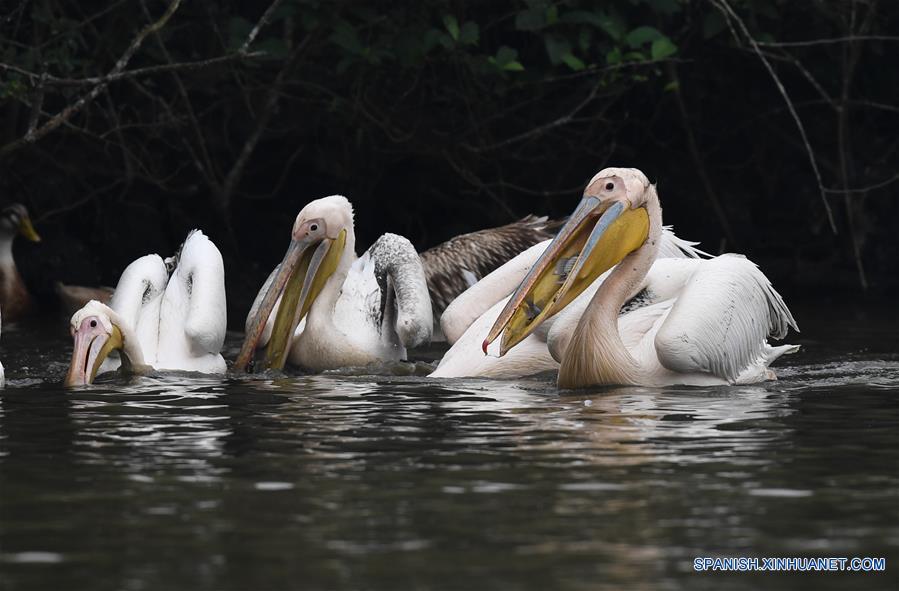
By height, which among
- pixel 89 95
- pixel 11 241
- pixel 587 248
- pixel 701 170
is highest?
pixel 89 95

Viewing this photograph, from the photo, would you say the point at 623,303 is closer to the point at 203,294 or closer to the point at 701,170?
the point at 203,294

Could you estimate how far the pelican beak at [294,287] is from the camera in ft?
24.7

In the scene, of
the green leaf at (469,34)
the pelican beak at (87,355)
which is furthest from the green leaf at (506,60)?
the pelican beak at (87,355)

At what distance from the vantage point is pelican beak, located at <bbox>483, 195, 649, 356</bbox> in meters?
6.35

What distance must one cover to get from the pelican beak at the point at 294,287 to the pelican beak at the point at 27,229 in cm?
396

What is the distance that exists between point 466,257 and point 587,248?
2.93 m

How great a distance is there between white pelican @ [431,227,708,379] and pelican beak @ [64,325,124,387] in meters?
1.27

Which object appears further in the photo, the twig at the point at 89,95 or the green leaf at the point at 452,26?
the green leaf at the point at 452,26

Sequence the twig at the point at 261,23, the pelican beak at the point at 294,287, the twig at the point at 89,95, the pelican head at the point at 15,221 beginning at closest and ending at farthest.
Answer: the pelican beak at the point at 294,287 → the twig at the point at 89,95 → the twig at the point at 261,23 → the pelican head at the point at 15,221

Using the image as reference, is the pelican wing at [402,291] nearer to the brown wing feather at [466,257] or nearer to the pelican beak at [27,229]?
the brown wing feather at [466,257]

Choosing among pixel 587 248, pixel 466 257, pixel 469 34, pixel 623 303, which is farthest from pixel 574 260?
pixel 469 34

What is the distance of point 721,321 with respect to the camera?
6227mm

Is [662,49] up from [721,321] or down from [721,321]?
up

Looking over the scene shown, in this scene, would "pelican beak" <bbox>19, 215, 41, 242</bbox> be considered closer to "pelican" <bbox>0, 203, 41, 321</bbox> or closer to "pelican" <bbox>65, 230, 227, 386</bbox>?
"pelican" <bbox>0, 203, 41, 321</bbox>
